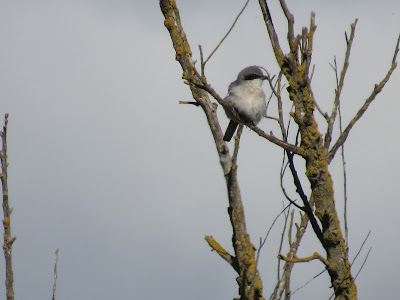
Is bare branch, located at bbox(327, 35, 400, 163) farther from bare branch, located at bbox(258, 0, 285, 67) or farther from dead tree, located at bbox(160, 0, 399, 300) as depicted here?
bare branch, located at bbox(258, 0, 285, 67)

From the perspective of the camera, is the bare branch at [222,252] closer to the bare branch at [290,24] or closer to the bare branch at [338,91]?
the bare branch at [338,91]

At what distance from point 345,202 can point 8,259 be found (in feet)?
8.06

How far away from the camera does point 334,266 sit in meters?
3.79

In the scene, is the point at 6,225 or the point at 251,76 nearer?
the point at 6,225

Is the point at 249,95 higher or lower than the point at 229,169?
higher

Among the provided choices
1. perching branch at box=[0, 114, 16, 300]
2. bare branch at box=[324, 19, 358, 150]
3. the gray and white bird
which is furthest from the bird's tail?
bare branch at box=[324, 19, 358, 150]

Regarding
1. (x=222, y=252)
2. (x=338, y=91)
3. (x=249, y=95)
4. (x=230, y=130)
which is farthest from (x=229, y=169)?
(x=230, y=130)

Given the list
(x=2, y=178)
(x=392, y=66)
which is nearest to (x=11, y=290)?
(x=2, y=178)

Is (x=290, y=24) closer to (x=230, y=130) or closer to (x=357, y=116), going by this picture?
(x=357, y=116)

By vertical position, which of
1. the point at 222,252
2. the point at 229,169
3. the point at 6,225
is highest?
the point at 229,169

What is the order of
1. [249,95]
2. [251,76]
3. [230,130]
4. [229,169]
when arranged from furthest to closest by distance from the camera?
[230,130], [251,76], [249,95], [229,169]

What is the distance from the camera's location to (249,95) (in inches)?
391

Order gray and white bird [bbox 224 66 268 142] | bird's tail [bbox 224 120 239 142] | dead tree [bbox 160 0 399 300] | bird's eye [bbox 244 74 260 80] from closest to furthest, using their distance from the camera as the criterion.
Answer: dead tree [bbox 160 0 399 300] < gray and white bird [bbox 224 66 268 142] < bird's eye [bbox 244 74 260 80] < bird's tail [bbox 224 120 239 142]

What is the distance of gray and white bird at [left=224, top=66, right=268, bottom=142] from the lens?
9784mm
